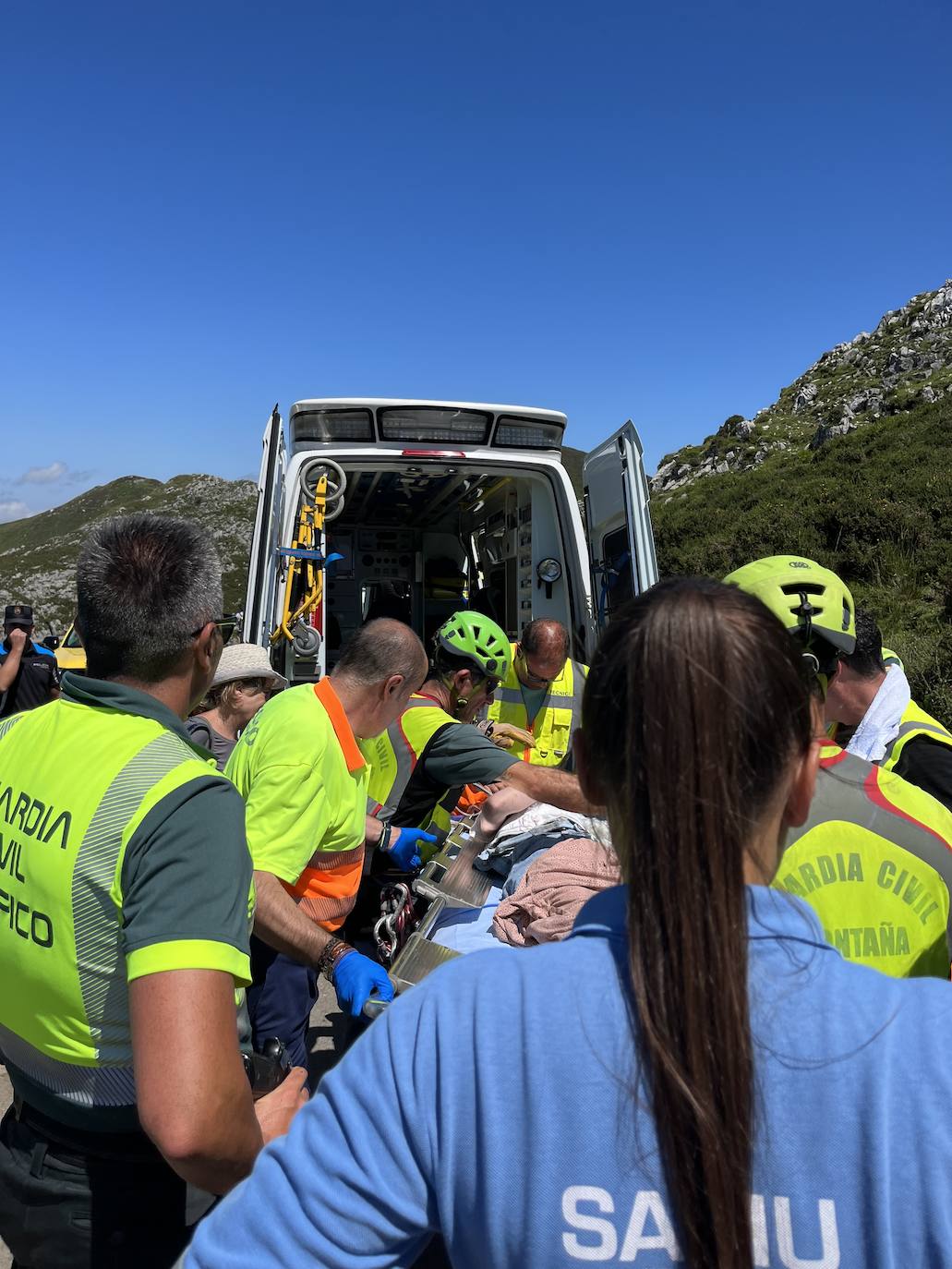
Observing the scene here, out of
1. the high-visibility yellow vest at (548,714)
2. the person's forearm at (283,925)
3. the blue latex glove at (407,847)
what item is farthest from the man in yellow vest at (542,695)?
the person's forearm at (283,925)

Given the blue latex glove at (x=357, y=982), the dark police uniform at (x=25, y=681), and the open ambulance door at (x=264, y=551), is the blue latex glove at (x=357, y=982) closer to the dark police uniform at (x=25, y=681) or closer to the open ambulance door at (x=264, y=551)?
the open ambulance door at (x=264, y=551)

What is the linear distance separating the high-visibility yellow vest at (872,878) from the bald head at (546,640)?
362 cm

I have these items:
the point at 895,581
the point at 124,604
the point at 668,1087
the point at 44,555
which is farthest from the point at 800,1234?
the point at 44,555

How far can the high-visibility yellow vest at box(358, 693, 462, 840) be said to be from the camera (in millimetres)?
3367

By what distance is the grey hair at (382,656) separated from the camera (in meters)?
2.61

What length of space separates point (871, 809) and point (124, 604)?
132cm

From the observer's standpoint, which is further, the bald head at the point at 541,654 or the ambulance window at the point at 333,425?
the ambulance window at the point at 333,425

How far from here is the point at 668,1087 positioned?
2.29ft

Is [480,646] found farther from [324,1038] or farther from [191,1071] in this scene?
[191,1071]

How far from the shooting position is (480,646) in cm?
351

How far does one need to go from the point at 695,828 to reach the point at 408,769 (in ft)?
9.58

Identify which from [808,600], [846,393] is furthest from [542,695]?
[846,393]

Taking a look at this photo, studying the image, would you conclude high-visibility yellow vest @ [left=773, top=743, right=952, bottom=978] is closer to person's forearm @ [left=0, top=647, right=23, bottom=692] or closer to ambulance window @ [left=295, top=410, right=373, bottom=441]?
ambulance window @ [left=295, top=410, right=373, bottom=441]

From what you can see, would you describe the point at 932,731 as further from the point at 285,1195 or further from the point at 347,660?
the point at 285,1195
